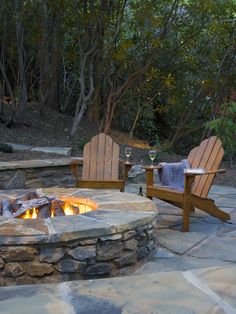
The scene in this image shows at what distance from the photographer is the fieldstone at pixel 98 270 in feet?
9.28

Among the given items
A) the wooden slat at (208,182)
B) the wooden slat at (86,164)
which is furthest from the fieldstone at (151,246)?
the wooden slat at (86,164)

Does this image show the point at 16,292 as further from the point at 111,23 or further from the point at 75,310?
the point at 111,23

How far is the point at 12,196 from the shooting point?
3893 millimetres

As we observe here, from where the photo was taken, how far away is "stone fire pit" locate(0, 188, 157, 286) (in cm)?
269

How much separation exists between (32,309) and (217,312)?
57cm

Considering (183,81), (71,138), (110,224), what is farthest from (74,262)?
(183,81)

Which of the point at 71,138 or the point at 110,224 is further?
the point at 71,138

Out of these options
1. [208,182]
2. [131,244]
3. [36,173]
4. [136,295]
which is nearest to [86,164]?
[36,173]

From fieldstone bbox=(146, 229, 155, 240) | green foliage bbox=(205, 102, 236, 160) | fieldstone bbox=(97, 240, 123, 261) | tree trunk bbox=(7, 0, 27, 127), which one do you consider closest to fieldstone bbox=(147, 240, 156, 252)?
fieldstone bbox=(146, 229, 155, 240)

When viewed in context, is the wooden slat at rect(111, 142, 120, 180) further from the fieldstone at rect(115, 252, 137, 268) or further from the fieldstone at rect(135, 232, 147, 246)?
the fieldstone at rect(115, 252, 137, 268)

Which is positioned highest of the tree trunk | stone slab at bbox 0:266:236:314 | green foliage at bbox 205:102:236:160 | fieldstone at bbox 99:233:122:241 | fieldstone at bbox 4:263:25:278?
the tree trunk

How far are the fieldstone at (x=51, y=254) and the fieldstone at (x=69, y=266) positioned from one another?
36 millimetres

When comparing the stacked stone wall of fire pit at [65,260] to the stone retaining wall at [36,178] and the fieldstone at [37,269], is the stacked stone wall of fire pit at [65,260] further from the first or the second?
the stone retaining wall at [36,178]

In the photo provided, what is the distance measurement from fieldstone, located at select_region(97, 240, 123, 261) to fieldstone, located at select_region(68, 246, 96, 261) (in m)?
0.04
